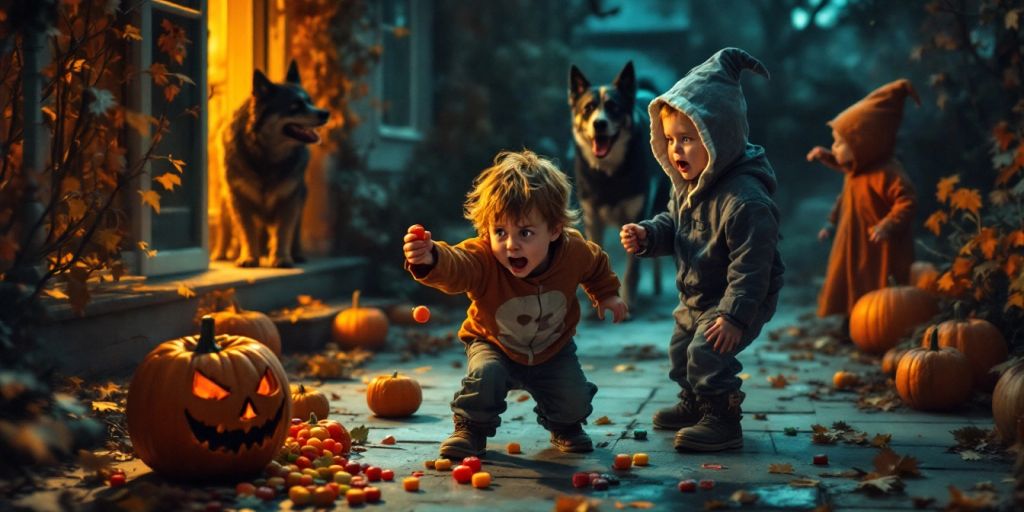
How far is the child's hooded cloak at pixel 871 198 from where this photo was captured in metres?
6.29

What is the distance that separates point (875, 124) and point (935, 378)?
6.82 feet

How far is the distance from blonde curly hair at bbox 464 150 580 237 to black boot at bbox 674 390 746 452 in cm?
84

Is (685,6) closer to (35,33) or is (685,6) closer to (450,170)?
(450,170)

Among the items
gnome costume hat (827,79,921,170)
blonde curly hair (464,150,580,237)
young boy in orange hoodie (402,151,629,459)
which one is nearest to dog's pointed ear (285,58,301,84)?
gnome costume hat (827,79,921,170)

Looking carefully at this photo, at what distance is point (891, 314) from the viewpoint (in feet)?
19.4

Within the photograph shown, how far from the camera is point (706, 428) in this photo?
13.2 ft

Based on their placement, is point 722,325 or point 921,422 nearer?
point 722,325

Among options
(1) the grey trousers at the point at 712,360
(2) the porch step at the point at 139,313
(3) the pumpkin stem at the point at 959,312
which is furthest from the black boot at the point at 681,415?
(2) the porch step at the point at 139,313

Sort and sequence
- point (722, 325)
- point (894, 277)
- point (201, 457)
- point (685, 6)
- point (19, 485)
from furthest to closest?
point (685, 6) < point (894, 277) < point (722, 325) < point (201, 457) < point (19, 485)

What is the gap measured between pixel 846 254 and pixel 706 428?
2829 millimetres

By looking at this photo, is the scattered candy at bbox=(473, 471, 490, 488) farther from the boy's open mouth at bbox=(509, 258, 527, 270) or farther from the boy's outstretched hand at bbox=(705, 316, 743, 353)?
the boy's outstretched hand at bbox=(705, 316, 743, 353)

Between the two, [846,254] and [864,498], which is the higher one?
[846,254]

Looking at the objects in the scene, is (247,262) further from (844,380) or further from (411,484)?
(411,484)

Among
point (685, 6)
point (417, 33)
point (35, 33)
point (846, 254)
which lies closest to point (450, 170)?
point (417, 33)
